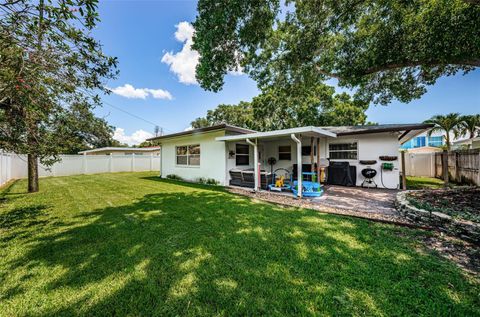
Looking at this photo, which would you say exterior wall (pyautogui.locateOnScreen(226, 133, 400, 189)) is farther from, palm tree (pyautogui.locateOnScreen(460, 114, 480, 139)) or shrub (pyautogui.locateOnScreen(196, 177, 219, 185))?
palm tree (pyautogui.locateOnScreen(460, 114, 480, 139))

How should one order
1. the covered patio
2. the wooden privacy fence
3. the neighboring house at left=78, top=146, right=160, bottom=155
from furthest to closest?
the neighboring house at left=78, top=146, right=160, bottom=155
the covered patio
the wooden privacy fence

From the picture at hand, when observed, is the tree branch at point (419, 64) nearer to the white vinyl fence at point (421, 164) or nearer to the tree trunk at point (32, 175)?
the white vinyl fence at point (421, 164)

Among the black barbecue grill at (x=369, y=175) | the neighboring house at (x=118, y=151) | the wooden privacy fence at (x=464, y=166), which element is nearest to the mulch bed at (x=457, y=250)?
the black barbecue grill at (x=369, y=175)

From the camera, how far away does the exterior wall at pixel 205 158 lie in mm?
9438

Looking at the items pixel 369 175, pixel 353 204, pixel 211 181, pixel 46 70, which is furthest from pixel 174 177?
Result: pixel 369 175

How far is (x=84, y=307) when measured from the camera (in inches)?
73.8

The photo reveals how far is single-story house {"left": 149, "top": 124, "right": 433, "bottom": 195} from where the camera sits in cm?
779

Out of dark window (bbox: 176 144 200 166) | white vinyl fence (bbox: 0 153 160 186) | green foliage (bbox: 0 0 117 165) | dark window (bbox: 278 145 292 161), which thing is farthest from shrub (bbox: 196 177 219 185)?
white vinyl fence (bbox: 0 153 160 186)

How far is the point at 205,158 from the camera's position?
10.2 meters

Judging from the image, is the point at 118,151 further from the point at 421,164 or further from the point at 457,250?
the point at 421,164

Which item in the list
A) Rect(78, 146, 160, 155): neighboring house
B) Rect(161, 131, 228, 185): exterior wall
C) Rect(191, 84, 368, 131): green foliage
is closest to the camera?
Rect(161, 131, 228, 185): exterior wall

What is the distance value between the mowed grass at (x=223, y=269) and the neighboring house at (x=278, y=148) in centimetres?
353

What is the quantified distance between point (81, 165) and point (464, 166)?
24204 millimetres

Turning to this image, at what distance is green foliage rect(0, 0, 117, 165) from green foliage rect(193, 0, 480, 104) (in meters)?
2.64
